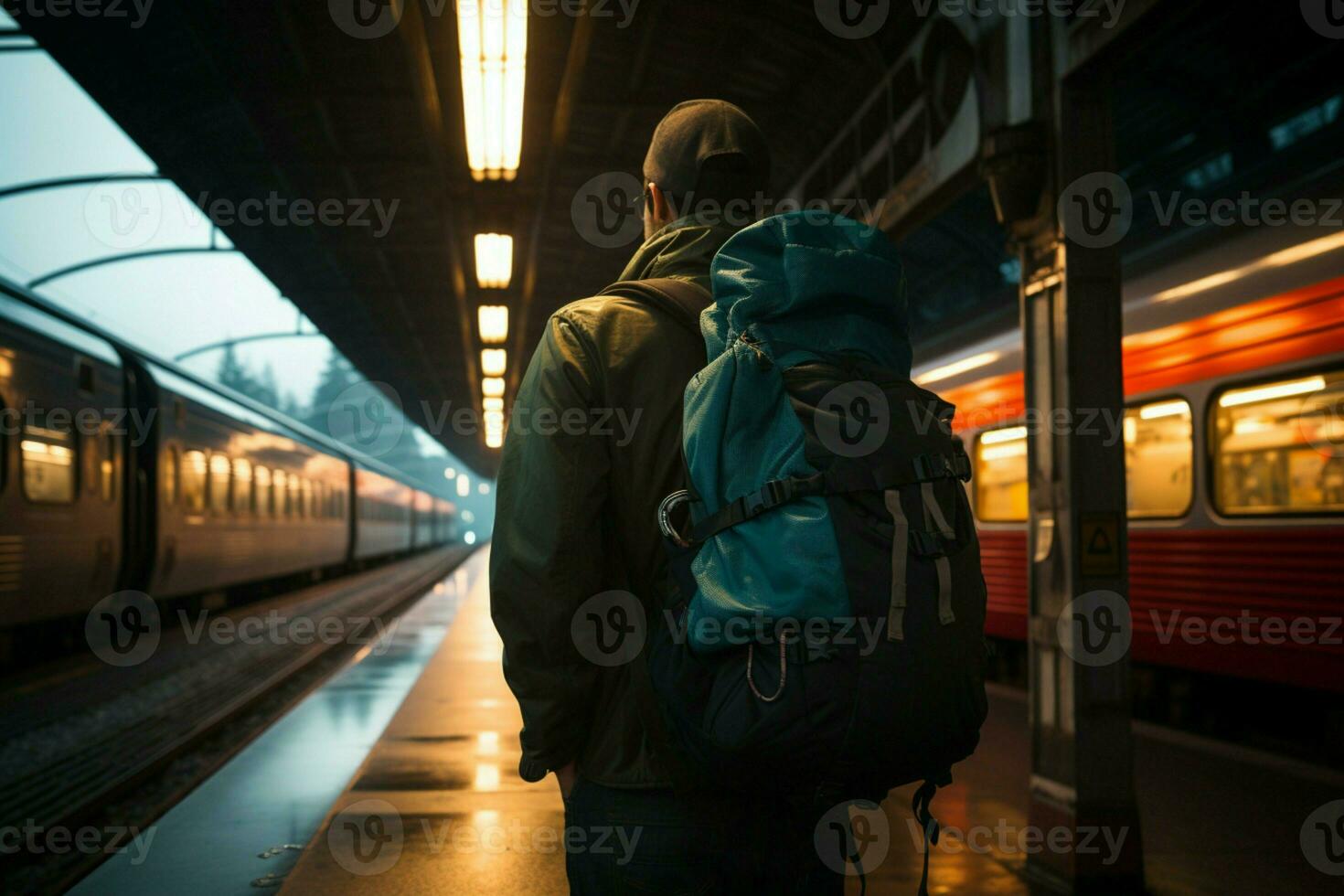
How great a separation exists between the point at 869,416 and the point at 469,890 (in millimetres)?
3429

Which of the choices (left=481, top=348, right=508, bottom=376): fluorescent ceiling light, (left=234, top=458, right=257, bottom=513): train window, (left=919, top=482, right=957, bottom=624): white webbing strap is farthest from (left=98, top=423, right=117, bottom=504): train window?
(left=919, top=482, right=957, bottom=624): white webbing strap

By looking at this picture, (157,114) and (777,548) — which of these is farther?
(157,114)

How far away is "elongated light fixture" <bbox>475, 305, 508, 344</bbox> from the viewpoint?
12837mm

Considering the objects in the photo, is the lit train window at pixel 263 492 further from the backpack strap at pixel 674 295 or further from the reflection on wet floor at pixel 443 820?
the backpack strap at pixel 674 295

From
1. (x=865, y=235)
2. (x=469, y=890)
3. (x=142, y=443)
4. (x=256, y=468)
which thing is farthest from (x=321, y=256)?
(x=865, y=235)

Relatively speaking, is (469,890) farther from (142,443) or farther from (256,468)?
(256,468)

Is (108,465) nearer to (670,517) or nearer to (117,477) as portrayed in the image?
(117,477)

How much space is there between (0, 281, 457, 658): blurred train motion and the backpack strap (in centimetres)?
832

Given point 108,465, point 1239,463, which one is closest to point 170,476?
point 108,465

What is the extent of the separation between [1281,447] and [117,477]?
988cm

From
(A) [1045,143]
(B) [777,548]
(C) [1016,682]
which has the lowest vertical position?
(C) [1016,682]

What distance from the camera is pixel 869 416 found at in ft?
5.38

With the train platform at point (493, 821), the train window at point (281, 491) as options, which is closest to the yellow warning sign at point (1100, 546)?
the train platform at point (493, 821)

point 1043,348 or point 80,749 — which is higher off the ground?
point 1043,348
